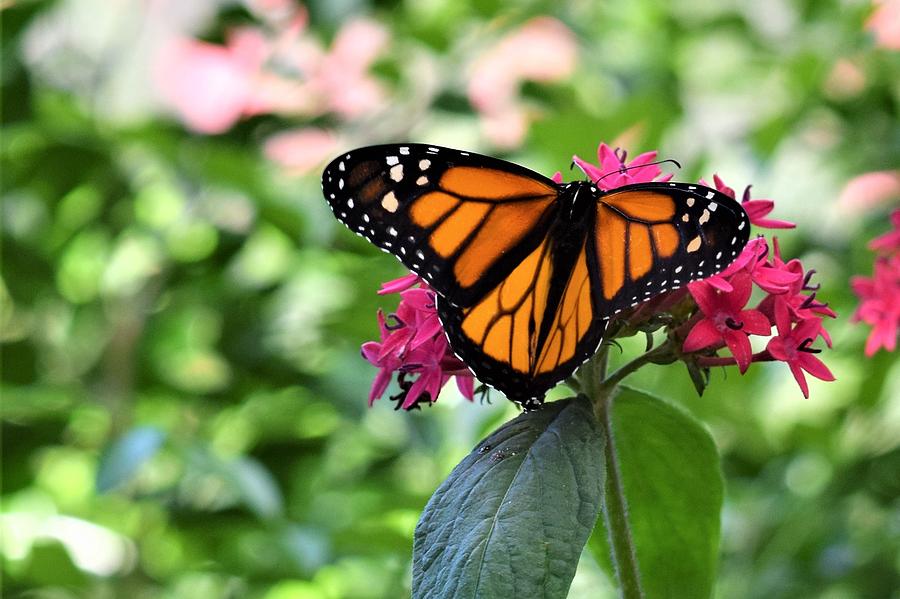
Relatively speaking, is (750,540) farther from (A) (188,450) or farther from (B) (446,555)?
(B) (446,555)

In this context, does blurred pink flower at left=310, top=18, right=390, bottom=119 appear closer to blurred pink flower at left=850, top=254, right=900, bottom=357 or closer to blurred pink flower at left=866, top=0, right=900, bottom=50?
blurred pink flower at left=866, top=0, right=900, bottom=50

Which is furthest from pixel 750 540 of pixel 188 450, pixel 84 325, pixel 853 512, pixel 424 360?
pixel 84 325

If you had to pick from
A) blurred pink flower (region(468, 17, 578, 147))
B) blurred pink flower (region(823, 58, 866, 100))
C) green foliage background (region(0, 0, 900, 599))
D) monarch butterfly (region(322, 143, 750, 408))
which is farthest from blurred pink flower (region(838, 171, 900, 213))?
monarch butterfly (region(322, 143, 750, 408))

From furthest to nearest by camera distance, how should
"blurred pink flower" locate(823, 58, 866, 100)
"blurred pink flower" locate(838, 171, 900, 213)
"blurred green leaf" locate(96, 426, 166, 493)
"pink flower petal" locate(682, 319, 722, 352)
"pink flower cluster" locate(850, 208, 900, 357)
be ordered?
"blurred pink flower" locate(823, 58, 866, 100), "blurred pink flower" locate(838, 171, 900, 213), "blurred green leaf" locate(96, 426, 166, 493), "pink flower cluster" locate(850, 208, 900, 357), "pink flower petal" locate(682, 319, 722, 352)

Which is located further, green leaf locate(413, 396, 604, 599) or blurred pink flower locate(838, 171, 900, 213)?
blurred pink flower locate(838, 171, 900, 213)

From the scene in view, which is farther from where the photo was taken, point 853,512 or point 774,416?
point 774,416

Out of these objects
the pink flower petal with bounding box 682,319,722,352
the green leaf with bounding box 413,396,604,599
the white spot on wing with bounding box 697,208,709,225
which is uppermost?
the white spot on wing with bounding box 697,208,709,225

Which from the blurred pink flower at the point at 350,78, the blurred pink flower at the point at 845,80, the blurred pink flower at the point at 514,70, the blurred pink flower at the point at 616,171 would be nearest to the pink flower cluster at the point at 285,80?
the blurred pink flower at the point at 350,78

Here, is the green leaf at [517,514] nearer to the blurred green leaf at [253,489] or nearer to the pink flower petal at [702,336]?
the pink flower petal at [702,336]
